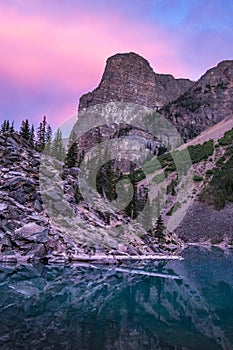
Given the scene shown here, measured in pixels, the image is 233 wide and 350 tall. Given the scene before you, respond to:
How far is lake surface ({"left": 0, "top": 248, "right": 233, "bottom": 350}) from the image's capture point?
14.9 m

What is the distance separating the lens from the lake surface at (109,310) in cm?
1486

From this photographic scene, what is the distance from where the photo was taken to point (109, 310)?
20.9 meters

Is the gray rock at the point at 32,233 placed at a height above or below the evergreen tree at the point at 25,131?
below

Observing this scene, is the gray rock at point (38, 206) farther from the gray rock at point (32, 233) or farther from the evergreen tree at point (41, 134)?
the evergreen tree at point (41, 134)

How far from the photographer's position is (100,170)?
81500 mm

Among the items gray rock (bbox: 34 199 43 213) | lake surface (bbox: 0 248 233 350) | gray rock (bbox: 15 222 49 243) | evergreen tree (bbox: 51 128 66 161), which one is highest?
evergreen tree (bbox: 51 128 66 161)

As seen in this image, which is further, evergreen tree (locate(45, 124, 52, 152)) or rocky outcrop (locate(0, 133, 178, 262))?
evergreen tree (locate(45, 124, 52, 152))

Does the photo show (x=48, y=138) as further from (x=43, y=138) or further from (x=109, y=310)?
(x=109, y=310)

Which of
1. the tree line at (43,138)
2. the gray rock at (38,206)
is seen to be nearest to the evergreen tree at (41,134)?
the tree line at (43,138)

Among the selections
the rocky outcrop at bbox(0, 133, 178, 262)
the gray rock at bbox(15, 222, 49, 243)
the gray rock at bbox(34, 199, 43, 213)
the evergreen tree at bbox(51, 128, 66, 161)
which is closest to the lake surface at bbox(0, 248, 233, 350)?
the rocky outcrop at bbox(0, 133, 178, 262)

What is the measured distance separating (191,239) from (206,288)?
76897 mm

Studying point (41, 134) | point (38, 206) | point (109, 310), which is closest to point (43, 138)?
point (41, 134)

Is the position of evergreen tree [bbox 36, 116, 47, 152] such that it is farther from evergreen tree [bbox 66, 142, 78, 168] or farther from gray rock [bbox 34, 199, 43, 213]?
gray rock [bbox 34, 199, 43, 213]

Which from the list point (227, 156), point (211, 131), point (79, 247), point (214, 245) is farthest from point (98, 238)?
point (211, 131)
